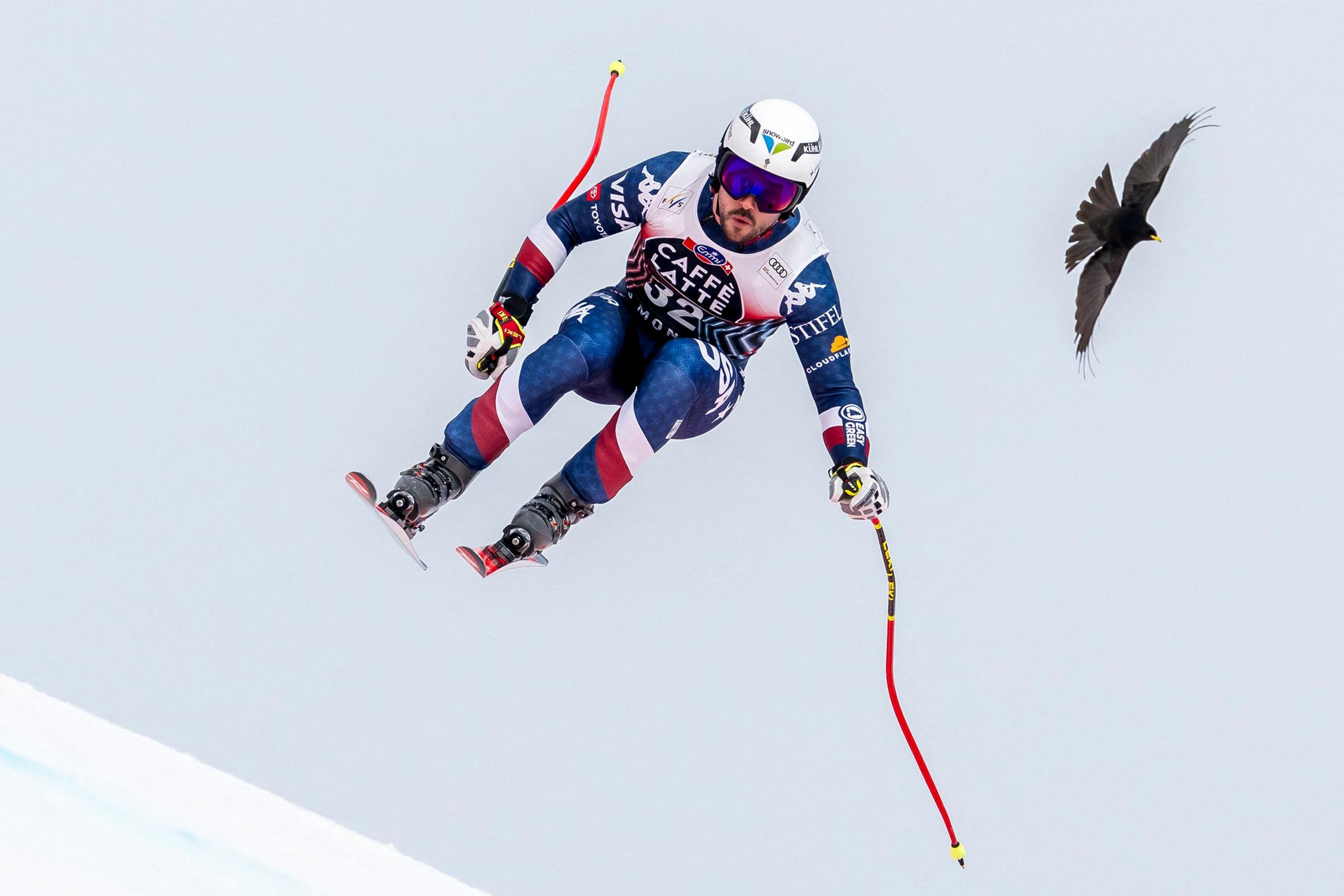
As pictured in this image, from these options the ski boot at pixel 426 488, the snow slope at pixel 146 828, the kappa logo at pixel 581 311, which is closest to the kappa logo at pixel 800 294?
the kappa logo at pixel 581 311

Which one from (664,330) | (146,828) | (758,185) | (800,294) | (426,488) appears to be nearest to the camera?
(146,828)

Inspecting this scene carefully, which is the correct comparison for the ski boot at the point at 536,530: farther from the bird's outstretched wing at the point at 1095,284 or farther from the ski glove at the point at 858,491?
the bird's outstretched wing at the point at 1095,284

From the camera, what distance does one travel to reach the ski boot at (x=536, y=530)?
4.66 metres

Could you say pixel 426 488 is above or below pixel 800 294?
below

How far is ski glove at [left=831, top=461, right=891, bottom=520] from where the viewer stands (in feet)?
15.4

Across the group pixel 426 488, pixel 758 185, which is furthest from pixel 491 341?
pixel 758 185

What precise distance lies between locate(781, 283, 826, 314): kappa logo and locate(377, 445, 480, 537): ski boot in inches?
47.1

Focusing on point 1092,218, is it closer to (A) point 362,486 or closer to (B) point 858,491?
(B) point 858,491

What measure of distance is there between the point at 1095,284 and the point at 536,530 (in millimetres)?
2041

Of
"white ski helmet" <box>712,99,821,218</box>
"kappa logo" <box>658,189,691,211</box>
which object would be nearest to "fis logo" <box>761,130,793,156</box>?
"white ski helmet" <box>712,99,821,218</box>

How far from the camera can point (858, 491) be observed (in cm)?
470

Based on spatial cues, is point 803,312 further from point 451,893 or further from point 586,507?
point 451,893

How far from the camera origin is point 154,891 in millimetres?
4215

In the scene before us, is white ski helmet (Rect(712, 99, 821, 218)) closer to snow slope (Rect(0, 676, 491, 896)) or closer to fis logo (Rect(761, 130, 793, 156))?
fis logo (Rect(761, 130, 793, 156))
